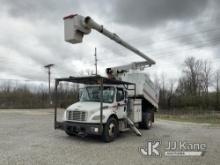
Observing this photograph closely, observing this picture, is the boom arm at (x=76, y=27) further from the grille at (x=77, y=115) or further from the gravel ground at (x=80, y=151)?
the grille at (x=77, y=115)

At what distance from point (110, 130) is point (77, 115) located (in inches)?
52.4

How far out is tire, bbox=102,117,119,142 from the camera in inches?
370

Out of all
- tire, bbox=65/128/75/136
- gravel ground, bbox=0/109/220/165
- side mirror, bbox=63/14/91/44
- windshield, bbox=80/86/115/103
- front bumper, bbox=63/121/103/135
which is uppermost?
side mirror, bbox=63/14/91/44

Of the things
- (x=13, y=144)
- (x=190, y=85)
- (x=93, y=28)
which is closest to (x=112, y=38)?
(x=93, y=28)

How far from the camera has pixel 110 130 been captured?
971 cm

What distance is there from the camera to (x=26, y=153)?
738 centimetres

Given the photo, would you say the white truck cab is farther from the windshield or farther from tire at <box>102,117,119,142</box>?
tire at <box>102,117,119,142</box>

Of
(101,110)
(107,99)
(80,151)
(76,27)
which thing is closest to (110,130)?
(101,110)

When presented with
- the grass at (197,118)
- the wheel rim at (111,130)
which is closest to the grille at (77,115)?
the wheel rim at (111,130)

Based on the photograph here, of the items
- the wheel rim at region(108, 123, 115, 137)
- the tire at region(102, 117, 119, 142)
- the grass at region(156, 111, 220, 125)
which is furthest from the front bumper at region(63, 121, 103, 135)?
the grass at region(156, 111, 220, 125)

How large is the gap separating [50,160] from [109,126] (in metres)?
3.35

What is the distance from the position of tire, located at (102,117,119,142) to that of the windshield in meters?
0.87

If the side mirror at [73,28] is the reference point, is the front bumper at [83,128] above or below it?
below

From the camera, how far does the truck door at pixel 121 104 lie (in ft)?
34.5
